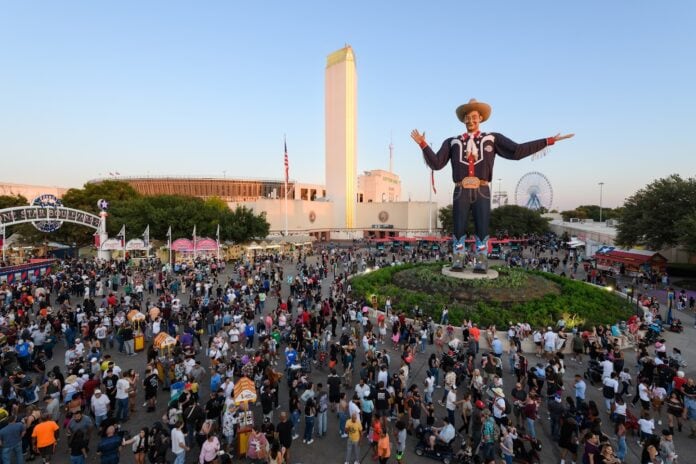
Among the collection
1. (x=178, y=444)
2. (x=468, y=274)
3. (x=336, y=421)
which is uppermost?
(x=468, y=274)

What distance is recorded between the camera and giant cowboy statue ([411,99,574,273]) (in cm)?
1836

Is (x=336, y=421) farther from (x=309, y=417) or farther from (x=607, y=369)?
(x=607, y=369)

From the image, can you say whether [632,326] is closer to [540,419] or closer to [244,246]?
[540,419]

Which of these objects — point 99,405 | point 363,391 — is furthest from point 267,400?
point 99,405

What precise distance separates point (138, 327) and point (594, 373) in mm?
15209

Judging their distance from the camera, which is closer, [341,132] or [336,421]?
[336,421]

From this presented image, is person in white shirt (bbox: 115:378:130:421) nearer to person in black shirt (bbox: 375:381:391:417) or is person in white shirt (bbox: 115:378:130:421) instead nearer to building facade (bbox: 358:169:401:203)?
person in black shirt (bbox: 375:381:391:417)

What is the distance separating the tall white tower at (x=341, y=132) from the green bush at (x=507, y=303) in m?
44.5

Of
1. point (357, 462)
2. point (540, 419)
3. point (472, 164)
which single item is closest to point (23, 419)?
point (357, 462)

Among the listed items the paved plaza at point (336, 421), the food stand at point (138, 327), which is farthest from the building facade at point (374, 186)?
the paved plaza at point (336, 421)

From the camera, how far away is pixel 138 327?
13500mm

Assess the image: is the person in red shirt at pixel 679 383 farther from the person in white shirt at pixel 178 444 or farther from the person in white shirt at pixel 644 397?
the person in white shirt at pixel 178 444

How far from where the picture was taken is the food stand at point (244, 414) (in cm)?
719

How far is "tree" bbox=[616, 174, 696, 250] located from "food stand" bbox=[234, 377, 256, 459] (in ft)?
102
